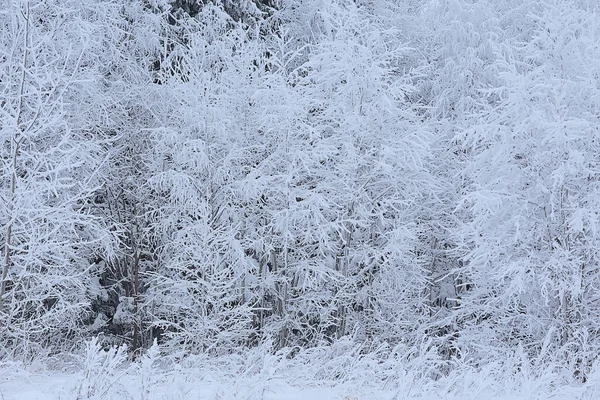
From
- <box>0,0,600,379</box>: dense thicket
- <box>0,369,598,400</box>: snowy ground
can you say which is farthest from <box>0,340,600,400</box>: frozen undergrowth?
<box>0,0,600,379</box>: dense thicket

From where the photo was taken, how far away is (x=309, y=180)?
14.6m

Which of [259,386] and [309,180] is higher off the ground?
[259,386]

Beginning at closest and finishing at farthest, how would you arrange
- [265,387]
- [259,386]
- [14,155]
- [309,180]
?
1. [259,386]
2. [265,387]
3. [14,155]
4. [309,180]

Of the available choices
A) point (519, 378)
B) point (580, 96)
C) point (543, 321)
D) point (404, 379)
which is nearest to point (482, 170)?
point (580, 96)

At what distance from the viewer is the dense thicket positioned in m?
11.5

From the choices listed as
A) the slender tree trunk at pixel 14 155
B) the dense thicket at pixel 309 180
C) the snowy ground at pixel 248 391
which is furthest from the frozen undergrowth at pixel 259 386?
the dense thicket at pixel 309 180

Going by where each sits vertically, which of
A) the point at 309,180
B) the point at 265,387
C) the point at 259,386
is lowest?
the point at 309,180

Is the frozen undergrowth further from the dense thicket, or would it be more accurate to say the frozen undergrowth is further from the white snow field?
the dense thicket

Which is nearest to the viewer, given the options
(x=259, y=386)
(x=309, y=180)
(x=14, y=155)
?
(x=259, y=386)

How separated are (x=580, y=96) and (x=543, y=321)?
4.27 metres

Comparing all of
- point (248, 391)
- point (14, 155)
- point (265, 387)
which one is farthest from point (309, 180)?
point (248, 391)

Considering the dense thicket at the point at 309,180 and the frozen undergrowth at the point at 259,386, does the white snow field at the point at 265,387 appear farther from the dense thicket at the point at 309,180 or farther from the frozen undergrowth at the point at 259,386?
the dense thicket at the point at 309,180

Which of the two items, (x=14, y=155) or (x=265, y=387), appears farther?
(x=14, y=155)

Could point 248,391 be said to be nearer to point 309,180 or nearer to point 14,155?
point 14,155
